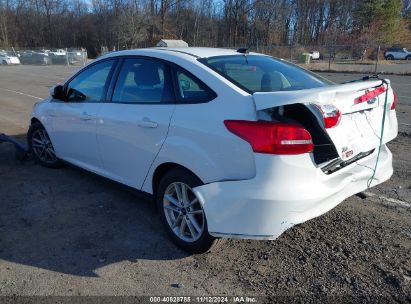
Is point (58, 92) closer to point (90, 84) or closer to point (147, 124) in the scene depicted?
point (90, 84)

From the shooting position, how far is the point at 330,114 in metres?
2.86

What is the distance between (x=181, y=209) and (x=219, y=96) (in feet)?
3.43

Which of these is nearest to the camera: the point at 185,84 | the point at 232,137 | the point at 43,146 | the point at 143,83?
the point at 232,137

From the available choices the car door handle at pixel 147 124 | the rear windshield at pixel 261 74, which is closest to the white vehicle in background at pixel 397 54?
the rear windshield at pixel 261 74

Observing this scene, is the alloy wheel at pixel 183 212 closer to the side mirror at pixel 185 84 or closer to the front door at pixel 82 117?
the side mirror at pixel 185 84

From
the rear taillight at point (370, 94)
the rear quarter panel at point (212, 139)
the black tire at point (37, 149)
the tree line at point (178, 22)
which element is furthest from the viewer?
the tree line at point (178, 22)

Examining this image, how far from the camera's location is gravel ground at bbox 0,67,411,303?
2.93 metres

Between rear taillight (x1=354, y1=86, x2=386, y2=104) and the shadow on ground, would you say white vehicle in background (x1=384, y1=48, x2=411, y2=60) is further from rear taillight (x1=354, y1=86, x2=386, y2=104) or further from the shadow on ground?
the shadow on ground

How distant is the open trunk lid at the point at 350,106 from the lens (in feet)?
9.12

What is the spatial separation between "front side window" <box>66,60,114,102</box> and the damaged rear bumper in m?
1.92

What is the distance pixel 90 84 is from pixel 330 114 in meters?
2.83

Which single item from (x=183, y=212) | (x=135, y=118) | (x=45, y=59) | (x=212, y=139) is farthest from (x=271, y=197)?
(x=45, y=59)

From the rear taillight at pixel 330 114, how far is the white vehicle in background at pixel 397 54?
183ft

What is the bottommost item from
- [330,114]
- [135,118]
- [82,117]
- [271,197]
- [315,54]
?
[271,197]
